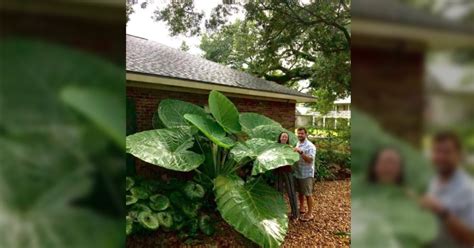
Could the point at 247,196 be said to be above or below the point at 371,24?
below

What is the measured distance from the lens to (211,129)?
136 inches

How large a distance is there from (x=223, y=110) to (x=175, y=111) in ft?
1.87

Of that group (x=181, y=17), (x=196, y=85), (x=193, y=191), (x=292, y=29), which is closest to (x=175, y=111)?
(x=196, y=85)

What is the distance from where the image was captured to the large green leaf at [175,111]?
3631 mm

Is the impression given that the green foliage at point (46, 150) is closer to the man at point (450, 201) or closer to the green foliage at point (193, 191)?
the man at point (450, 201)

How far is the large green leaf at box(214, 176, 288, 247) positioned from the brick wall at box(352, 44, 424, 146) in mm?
2159

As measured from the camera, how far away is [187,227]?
3.12m

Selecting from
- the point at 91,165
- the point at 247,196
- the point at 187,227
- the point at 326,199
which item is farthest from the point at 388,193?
the point at 326,199

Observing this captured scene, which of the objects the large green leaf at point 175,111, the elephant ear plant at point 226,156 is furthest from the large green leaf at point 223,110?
the large green leaf at point 175,111

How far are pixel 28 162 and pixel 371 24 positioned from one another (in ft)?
2.68

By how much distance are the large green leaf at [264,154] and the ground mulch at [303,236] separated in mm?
760

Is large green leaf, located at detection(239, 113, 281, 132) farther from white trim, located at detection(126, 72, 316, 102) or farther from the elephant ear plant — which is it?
white trim, located at detection(126, 72, 316, 102)

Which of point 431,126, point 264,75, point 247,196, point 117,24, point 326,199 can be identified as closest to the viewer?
point 431,126

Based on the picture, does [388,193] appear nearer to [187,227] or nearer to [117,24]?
[117,24]
